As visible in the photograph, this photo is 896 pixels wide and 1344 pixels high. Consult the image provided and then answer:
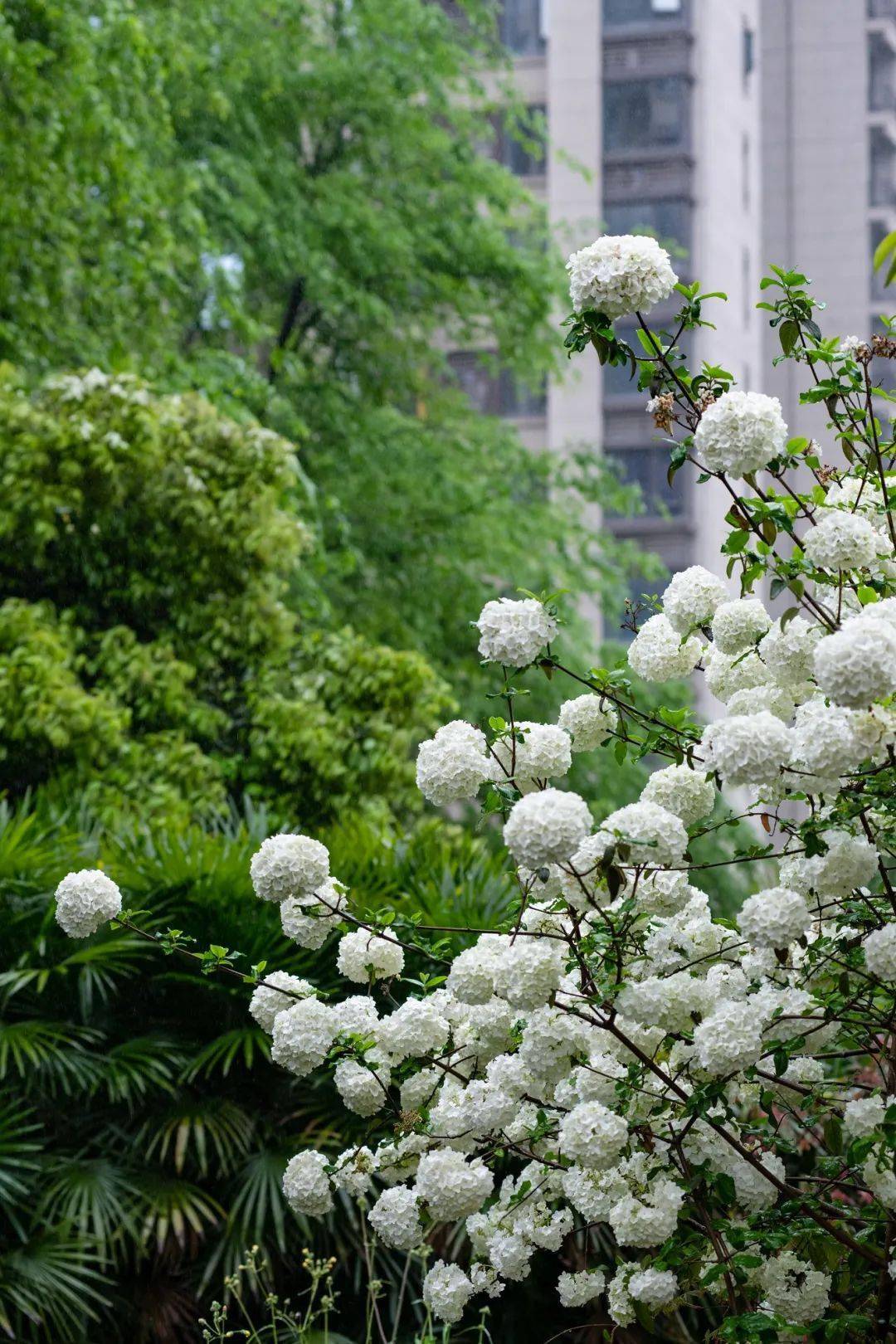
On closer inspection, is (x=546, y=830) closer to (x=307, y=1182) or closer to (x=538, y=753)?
(x=538, y=753)

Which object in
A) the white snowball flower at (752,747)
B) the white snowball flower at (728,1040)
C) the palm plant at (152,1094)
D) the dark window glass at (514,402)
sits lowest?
the dark window glass at (514,402)

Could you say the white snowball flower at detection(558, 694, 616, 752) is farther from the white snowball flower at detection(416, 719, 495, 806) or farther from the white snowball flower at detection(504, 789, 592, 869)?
the white snowball flower at detection(504, 789, 592, 869)

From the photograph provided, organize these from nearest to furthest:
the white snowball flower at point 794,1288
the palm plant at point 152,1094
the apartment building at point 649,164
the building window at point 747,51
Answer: the white snowball flower at point 794,1288 → the palm plant at point 152,1094 → the apartment building at point 649,164 → the building window at point 747,51

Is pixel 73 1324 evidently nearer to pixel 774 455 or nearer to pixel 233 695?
pixel 774 455

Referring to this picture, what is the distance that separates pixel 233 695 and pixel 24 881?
273 centimetres

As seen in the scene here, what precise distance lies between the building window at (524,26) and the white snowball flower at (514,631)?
85.1 feet

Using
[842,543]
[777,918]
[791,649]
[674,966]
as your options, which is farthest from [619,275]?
[674,966]

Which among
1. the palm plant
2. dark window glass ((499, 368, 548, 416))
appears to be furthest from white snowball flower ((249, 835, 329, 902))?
dark window glass ((499, 368, 548, 416))

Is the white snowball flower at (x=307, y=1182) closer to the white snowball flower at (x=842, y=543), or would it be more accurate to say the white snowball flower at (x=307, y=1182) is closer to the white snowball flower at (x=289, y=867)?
the white snowball flower at (x=289, y=867)

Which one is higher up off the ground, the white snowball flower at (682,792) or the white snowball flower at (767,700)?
the white snowball flower at (767,700)

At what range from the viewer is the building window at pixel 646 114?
26.0 metres

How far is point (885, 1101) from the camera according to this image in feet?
8.77

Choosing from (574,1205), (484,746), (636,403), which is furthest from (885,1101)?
(636,403)

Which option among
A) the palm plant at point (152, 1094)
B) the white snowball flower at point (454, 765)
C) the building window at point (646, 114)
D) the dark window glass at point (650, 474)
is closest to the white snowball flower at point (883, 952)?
the white snowball flower at point (454, 765)
